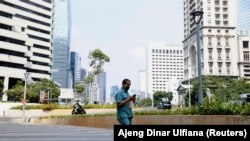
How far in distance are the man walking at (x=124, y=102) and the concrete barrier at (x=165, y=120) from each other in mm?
5298

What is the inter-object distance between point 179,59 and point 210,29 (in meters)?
65.2

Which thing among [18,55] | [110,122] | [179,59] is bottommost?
[110,122]

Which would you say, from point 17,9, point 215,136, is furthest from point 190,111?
point 17,9

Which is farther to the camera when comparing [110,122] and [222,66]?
[222,66]

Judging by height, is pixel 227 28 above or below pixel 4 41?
above

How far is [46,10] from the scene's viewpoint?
110312 millimetres

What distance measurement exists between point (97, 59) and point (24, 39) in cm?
3611

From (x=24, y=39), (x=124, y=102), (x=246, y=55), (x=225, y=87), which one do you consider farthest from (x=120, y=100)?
(x=246, y=55)

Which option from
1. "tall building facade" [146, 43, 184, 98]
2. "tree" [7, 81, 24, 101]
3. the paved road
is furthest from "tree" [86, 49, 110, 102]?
"tall building facade" [146, 43, 184, 98]

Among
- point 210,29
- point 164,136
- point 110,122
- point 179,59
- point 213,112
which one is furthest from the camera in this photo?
point 179,59

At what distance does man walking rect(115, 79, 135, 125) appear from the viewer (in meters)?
7.80

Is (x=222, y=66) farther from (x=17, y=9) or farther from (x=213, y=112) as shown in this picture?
(x=213, y=112)

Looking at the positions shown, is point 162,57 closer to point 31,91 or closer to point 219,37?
point 219,37

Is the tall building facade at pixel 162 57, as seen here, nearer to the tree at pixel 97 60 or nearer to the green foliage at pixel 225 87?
the green foliage at pixel 225 87
